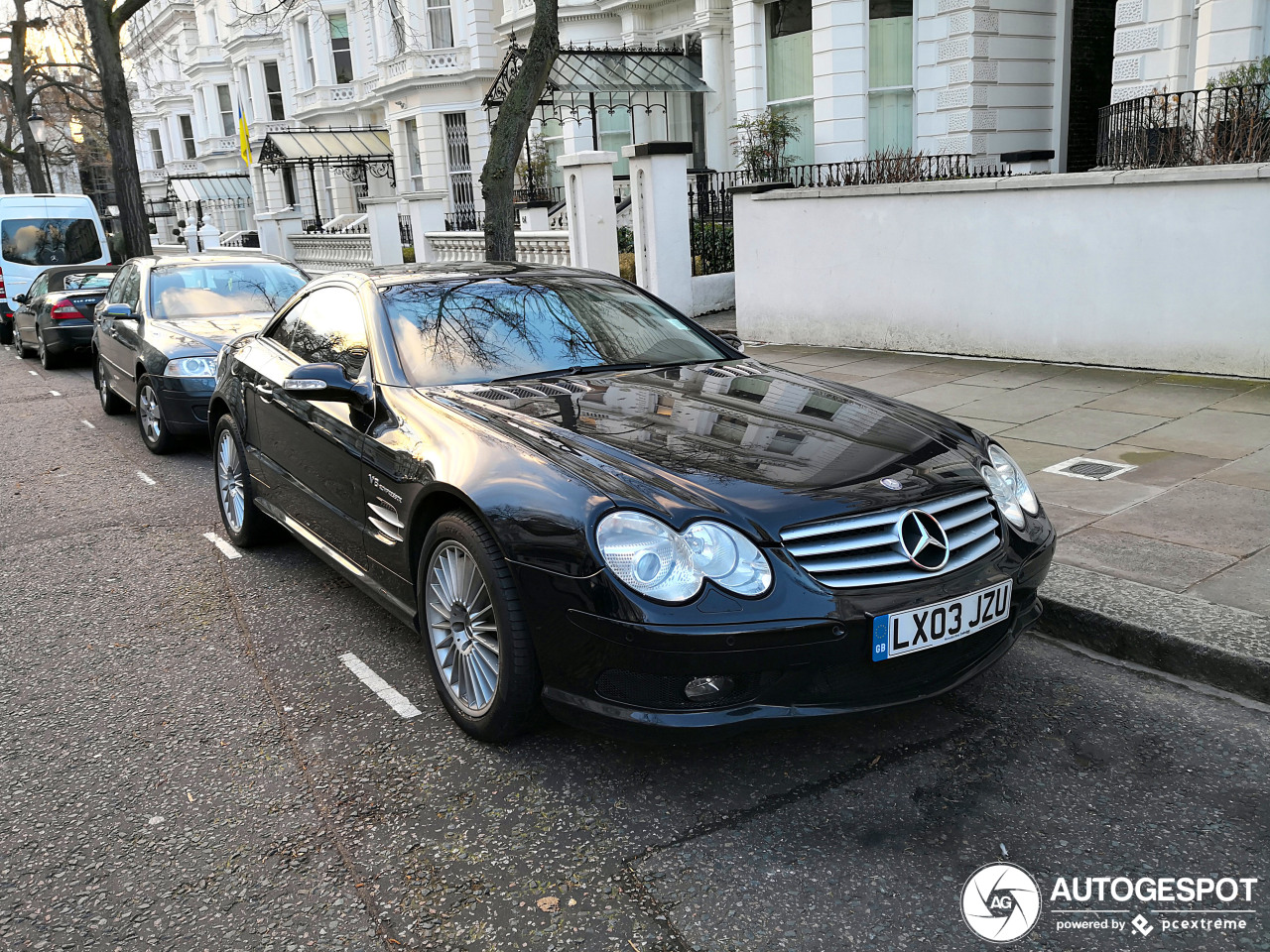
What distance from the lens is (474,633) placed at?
346 cm

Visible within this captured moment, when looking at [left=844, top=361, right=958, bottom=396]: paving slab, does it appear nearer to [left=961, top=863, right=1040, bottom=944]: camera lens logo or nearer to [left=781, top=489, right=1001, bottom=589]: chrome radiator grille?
[left=781, top=489, right=1001, bottom=589]: chrome radiator grille

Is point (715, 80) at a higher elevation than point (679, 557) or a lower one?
higher

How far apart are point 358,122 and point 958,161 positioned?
25.3m

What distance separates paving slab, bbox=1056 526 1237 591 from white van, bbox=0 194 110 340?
721 inches

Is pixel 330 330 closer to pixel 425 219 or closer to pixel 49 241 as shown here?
pixel 425 219

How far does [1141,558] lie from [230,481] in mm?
4755

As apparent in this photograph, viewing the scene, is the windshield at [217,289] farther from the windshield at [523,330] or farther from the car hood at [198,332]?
the windshield at [523,330]

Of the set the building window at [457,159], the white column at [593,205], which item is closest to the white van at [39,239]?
the white column at [593,205]

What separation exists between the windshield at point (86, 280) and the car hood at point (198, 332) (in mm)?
7065

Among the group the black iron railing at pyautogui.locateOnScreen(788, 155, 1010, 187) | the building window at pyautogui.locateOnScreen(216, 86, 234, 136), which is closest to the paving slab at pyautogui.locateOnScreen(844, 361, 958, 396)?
the black iron railing at pyautogui.locateOnScreen(788, 155, 1010, 187)

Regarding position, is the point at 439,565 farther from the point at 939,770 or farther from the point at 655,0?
the point at 655,0

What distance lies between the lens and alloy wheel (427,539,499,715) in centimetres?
340

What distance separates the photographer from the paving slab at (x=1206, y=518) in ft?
15.9

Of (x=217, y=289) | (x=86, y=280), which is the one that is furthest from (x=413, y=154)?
(x=217, y=289)
